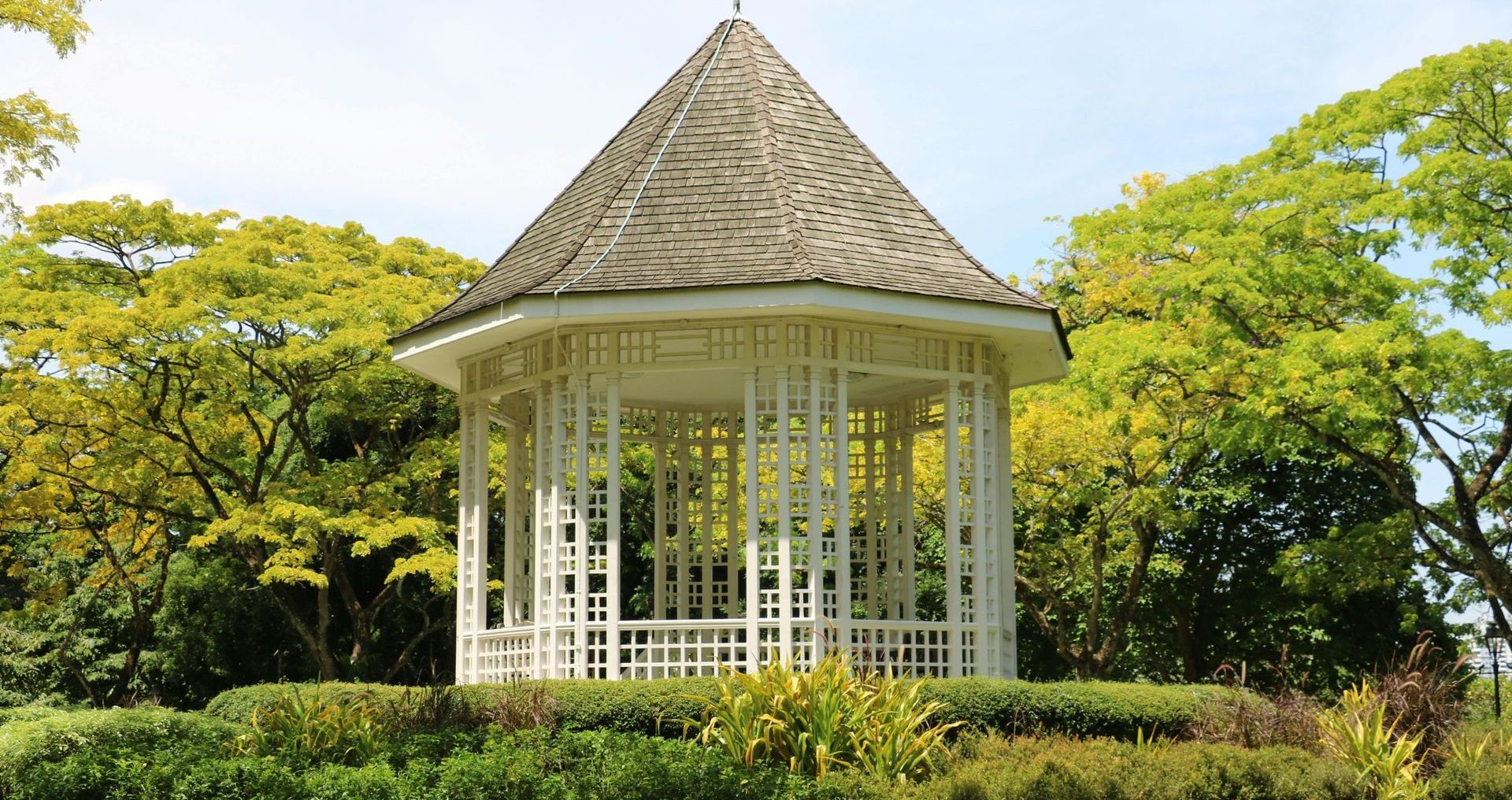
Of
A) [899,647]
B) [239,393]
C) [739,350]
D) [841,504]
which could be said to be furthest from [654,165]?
[239,393]

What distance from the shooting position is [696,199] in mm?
14844

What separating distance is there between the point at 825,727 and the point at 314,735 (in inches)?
159

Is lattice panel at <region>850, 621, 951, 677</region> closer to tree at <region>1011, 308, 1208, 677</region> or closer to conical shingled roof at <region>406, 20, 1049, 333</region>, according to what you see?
conical shingled roof at <region>406, 20, 1049, 333</region>

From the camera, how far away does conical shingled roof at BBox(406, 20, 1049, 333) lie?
1380 centimetres

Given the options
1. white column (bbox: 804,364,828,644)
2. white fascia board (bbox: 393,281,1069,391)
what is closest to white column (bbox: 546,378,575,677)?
white fascia board (bbox: 393,281,1069,391)

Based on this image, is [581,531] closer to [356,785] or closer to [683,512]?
[356,785]

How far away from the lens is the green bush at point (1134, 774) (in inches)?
400

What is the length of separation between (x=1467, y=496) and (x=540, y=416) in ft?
44.7

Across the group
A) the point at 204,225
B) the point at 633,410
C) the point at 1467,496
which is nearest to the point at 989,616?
the point at 633,410

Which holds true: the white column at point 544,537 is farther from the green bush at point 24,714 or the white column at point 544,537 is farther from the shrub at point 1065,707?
the green bush at point 24,714

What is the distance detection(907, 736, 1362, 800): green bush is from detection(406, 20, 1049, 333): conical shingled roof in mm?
4409

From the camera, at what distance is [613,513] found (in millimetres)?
13750

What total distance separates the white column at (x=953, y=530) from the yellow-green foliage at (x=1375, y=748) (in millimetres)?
3297

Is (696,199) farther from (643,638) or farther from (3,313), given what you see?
(3,313)
